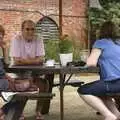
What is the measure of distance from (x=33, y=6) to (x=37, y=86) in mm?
10646

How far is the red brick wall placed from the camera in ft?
54.8

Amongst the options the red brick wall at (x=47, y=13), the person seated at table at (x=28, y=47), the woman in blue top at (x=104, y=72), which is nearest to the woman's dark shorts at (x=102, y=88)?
the woman in blue top at (x=104, y=72)

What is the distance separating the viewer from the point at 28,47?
7.07 m

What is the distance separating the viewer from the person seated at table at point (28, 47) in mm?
6867

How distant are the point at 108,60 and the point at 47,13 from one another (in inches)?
458

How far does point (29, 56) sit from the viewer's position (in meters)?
7.00

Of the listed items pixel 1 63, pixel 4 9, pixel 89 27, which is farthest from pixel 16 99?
pixel 89 27

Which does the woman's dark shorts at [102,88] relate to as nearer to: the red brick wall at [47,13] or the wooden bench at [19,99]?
the wooden bench at [19,99]

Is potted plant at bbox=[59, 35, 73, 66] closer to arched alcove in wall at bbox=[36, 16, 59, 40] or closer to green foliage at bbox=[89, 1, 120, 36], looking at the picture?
arched alcove in wall at bbox=[36, 16, 59, 40]

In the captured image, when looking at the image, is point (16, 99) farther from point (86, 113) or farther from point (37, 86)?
point (86, 113)

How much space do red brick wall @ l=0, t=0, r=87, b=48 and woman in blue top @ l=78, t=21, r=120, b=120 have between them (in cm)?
1031

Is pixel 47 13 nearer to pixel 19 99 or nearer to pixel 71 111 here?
pixel 71 111

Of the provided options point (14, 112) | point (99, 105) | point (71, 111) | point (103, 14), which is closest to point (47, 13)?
point (103, 14)

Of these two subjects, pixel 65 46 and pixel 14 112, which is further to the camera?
pixel 65 46
